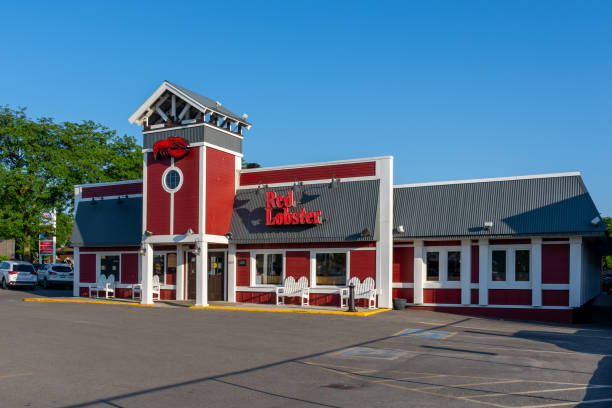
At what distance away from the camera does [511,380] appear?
32.8 ft

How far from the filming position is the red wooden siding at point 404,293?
23375 mm

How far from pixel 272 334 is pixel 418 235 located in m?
9.09

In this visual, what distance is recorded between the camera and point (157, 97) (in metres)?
26.1

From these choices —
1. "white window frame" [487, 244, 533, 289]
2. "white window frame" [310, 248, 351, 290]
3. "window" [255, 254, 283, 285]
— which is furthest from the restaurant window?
"white window frame" [487, 244, 533, 289]

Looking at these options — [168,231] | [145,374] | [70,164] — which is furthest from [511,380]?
[70,164]

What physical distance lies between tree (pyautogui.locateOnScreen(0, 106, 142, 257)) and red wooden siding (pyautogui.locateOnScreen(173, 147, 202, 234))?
73.9ft

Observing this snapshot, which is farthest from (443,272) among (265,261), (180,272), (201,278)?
(180,272)

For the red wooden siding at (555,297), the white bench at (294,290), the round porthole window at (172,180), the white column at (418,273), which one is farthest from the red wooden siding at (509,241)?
the round porthole window at (172,180)

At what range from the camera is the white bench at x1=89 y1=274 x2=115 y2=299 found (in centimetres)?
2832

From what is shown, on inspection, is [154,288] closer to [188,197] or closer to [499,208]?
[188,197]

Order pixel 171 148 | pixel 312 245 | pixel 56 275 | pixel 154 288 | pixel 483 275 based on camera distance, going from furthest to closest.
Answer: pixel 56 275
pixel 154 288
pixel 171 148
pixel 312 245
pixel 483 275

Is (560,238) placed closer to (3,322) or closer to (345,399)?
(345,399)

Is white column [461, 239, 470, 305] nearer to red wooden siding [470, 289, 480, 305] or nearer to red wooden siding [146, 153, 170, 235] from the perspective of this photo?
red wooden siding [470, 289, 480, 305]

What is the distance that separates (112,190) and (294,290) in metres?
11.8
